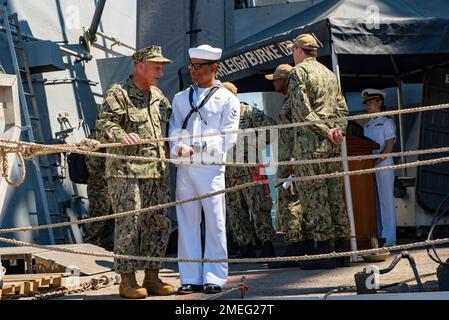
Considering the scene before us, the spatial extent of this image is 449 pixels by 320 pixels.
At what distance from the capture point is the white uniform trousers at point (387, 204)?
9.89 metres

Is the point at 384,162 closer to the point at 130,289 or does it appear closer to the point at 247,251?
the point at 247,251

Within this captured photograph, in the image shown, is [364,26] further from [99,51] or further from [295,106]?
[99,51]

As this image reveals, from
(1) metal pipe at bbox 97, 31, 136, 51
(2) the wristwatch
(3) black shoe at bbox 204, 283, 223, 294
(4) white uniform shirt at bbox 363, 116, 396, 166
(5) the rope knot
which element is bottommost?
(3) black shoe at bbox 204, 283, 223, 294

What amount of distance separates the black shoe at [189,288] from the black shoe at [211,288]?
128 mm

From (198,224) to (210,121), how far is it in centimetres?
73

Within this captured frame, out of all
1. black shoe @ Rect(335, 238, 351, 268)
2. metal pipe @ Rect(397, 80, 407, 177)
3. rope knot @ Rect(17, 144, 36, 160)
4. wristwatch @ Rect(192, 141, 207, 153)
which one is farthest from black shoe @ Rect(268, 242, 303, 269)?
metal pipe @ Rect(397, 80, 407, 177)

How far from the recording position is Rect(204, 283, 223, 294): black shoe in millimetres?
6820

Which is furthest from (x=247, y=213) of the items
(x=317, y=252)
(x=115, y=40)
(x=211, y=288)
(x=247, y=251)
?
(x=115, y=40)

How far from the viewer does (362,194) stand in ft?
30.5

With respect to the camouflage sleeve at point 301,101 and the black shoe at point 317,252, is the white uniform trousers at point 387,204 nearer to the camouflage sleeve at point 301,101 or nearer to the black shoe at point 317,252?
the black shoe at point 317,252

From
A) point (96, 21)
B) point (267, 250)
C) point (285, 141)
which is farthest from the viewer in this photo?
point (96, 21)

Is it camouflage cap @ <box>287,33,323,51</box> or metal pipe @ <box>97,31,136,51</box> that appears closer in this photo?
camouflage cap @ <box>287,33,323,51</box>

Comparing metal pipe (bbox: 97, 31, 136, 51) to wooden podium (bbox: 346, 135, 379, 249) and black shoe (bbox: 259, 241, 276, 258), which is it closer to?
black shoe (bbox: 259, 241, 276, 258)

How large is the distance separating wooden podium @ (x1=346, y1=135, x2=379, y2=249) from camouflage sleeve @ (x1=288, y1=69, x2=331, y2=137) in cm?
138
